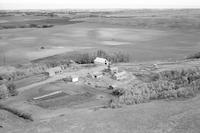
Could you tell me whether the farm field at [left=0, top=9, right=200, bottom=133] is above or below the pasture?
above

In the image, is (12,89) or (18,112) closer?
(18,112)

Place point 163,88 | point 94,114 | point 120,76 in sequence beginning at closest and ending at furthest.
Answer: point 94,114, point 163,88, point 120,76

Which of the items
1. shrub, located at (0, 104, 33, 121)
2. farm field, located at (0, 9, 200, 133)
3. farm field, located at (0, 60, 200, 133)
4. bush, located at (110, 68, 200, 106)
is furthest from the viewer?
bush, located at (110, 68, 200, 106)

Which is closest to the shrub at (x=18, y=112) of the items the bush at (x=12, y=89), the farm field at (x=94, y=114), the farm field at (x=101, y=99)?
the farm field at (x=101, y=99)

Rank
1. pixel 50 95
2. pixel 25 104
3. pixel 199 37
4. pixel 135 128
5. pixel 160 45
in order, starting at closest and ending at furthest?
pixel 135 128 → pixel 25 104 → pixel 50 95 → pixel 160 45 → pixel 199 37

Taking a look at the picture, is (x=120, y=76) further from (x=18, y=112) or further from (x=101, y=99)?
(x=18, y=112)

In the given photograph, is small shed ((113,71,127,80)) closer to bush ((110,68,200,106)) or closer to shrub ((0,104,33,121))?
bush ((110,68,200,106))

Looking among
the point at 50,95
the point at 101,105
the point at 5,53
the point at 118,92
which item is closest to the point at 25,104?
the point at 50,95

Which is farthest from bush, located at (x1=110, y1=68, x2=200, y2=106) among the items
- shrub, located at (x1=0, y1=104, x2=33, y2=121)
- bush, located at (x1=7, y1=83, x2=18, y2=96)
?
bush, located at (x1=7, y1=83, x2=18, y2=96)

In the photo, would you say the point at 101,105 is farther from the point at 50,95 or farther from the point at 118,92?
the point at 50,95

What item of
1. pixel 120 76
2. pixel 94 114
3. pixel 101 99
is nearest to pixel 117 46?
pixel 120 76

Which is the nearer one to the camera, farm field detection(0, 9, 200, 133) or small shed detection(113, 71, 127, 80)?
farm field detection(0, 9, 200, 133)
